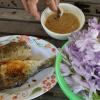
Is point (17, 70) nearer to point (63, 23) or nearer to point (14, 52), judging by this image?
point (14, 52)

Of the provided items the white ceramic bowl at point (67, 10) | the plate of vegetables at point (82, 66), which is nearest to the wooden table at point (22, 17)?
the white ceramic bowl at point (67, 10)

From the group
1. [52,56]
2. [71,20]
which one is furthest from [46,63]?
[71,20]

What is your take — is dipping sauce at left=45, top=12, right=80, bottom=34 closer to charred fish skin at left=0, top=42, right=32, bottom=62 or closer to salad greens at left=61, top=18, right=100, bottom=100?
charred fish skin at left=0, top=42, right=32, bottom=62

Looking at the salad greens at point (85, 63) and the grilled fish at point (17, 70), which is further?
the grilled fish at point (17, 70)

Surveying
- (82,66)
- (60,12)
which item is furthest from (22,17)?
(82,66)

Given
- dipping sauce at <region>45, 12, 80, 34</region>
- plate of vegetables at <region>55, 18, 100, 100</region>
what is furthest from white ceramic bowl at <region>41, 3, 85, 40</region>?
plate of vegetables at <region>55, 18, 100, 100</region>

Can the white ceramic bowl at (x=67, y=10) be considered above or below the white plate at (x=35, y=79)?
above

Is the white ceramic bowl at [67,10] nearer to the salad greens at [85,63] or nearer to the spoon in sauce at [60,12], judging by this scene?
the spoon in sauce at [60,12]
